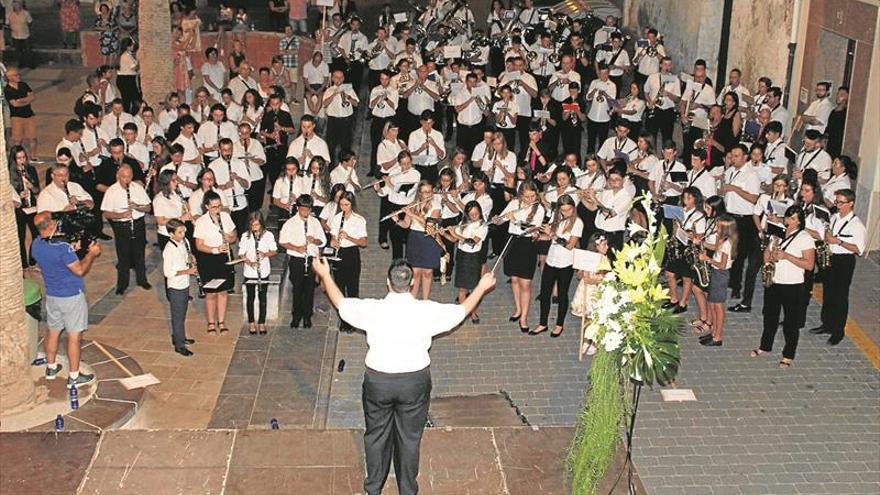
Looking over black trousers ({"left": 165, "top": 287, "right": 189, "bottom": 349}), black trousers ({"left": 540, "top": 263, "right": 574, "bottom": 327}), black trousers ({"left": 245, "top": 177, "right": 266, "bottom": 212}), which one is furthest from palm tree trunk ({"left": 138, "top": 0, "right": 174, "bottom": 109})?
black trousers ({"left": 540, "top": 263, "right": 574, "bottom": 327})

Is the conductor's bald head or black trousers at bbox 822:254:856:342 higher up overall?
the conductor's bald head

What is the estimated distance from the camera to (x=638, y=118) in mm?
17547

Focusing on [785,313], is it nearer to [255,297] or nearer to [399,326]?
[255,297]

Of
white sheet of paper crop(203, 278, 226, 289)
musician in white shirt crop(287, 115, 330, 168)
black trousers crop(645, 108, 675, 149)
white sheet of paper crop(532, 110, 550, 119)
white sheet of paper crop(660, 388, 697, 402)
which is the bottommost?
white sheet of paper crop(660, 388, 697, 402)

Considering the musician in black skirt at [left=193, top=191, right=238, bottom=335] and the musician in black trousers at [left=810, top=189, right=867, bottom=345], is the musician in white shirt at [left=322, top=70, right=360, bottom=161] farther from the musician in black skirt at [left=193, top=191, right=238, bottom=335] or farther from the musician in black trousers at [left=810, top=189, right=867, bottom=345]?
the musician in black trousers at [left=810, top=189, right=867, bottom=345]

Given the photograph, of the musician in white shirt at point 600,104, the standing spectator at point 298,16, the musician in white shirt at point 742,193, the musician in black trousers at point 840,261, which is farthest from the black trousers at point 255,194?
the standing spectator at point 298,16

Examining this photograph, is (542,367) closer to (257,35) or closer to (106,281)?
(106,281)

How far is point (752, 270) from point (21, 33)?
17345 mm

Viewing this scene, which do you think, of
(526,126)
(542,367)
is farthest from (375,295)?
(526,126)

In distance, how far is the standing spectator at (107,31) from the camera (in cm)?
2312

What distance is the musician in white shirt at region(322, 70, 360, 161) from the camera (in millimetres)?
17109

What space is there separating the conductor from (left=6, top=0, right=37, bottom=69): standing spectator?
745 inches

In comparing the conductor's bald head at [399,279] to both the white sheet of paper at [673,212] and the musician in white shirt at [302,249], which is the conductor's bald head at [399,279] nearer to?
the musician in white shirt at [302,249]

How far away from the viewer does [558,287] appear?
1308cm
